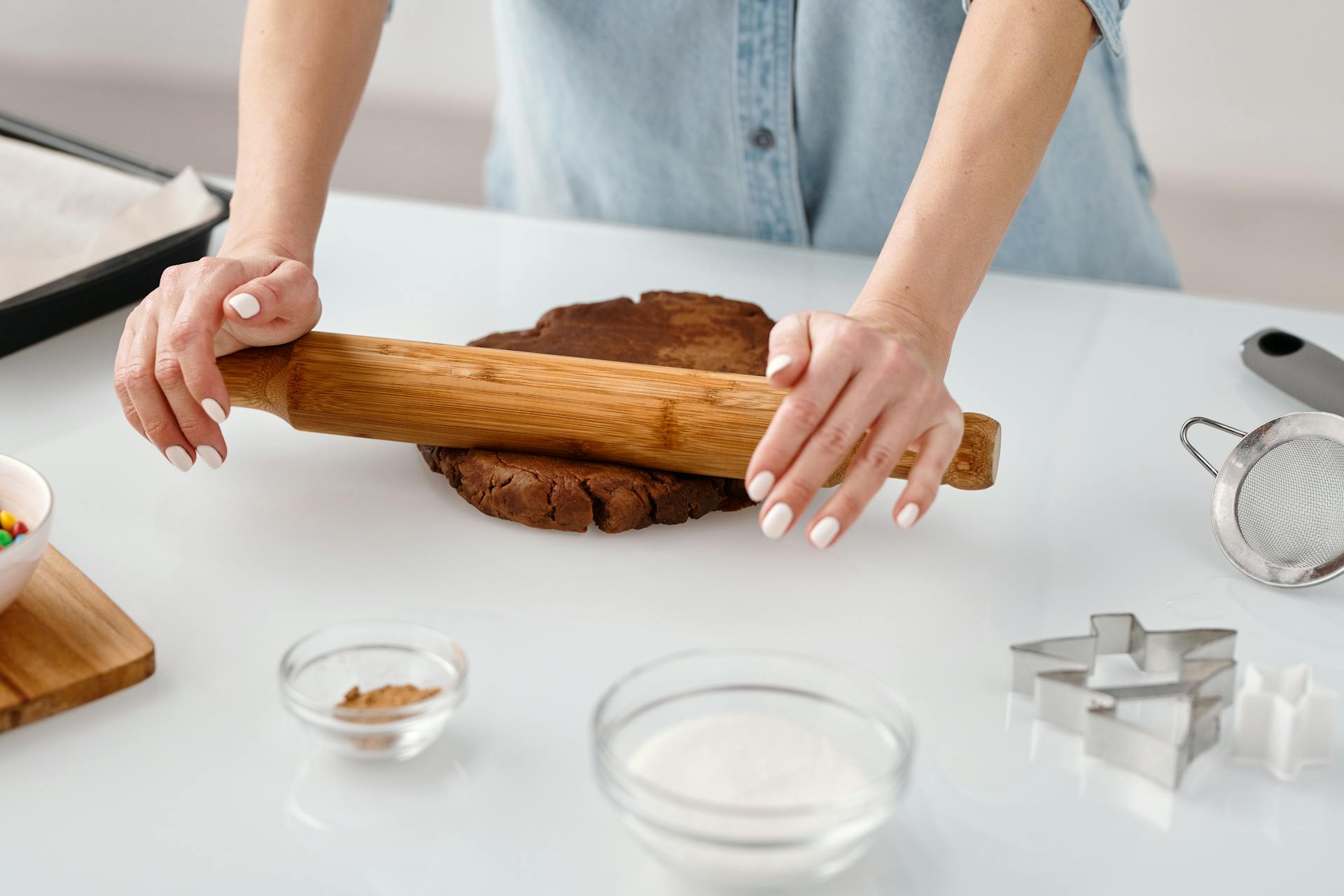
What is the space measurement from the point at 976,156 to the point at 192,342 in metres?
0.55

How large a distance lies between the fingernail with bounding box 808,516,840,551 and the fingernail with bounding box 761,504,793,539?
0.05ft

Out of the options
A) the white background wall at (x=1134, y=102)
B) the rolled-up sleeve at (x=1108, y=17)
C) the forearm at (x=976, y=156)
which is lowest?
the white background wall at (x=1134, y=102)

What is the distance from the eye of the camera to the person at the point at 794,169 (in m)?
0.75

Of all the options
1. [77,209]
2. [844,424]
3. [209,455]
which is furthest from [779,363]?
[77,209]

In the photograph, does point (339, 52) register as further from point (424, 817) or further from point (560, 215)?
point (424, 817)

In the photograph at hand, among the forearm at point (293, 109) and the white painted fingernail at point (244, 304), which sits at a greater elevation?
the forearm at point (293, 109)

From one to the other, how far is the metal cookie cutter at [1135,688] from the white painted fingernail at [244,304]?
0.53 m

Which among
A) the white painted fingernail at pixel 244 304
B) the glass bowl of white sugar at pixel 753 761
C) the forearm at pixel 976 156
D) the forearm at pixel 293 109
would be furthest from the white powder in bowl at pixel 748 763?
the forearm at pixel 293 109

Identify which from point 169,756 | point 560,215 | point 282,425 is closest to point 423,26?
point 560,215

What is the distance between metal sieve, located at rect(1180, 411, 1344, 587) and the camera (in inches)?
30.4

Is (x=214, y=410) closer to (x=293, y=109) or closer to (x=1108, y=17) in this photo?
(x=293, y=109)

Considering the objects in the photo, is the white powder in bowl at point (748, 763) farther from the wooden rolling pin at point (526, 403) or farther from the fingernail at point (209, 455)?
the fingernail at point (209, 455)

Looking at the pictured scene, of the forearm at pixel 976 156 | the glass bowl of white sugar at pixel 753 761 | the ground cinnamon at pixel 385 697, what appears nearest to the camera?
the glass bowl of white sugar at pixel 753 761

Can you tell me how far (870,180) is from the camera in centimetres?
127
